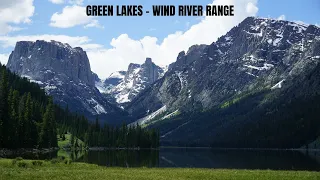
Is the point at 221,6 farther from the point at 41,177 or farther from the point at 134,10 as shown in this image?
the point at 41,177

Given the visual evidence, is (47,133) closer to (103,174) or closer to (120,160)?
(120,160)

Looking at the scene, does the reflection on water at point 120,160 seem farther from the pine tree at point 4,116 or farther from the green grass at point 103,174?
the green grass at point 103,174

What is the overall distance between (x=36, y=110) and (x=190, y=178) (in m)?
146

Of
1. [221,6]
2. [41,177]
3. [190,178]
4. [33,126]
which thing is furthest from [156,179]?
[33,126]

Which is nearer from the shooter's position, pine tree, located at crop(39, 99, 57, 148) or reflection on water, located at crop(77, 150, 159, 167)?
reflection on water, located at crop(77, 150, 159, 167)

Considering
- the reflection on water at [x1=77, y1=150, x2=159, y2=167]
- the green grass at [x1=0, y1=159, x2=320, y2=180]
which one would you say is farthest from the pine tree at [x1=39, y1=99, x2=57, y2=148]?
the green grass at [x1=0, y1=159, x2=320, y2=180]

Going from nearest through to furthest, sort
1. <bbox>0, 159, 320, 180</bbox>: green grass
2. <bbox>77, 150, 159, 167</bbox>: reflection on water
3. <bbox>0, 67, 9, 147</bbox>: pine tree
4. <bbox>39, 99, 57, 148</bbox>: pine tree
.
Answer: <bbox>0, 159, 320, 180</bbox>: green grass → <bbox>77, 150, 159, 167</bbox>: reflection on water → <bbox>0, 67, 9, 147</bbox>: pine tree → <bbox>39, 99, 57, 148</bbox>: pine tree

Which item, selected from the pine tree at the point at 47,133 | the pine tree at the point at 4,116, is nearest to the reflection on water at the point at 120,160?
the pine tree at the point at 47,133

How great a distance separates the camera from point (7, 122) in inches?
4956

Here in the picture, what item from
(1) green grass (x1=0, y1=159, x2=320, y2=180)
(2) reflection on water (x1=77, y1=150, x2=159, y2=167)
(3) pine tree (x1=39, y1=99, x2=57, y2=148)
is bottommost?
(2) reflection on water (x1=77, y1=150, x2=159, y2=167)

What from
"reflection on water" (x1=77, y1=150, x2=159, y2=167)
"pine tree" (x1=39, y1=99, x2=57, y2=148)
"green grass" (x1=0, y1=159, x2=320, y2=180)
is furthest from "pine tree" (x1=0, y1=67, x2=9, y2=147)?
"green grass" (x1=0, y1=159, x2=320, y2=180)

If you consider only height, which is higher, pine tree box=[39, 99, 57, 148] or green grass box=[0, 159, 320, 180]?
pine tree box=[39, 99, 57, 148]

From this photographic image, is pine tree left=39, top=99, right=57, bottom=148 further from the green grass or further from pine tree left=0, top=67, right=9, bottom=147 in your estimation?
the green grass

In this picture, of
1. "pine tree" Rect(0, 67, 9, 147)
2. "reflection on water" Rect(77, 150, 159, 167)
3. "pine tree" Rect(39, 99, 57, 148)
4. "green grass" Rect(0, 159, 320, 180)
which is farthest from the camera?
"pine tree" Rect(39, 99, 57, 148)
